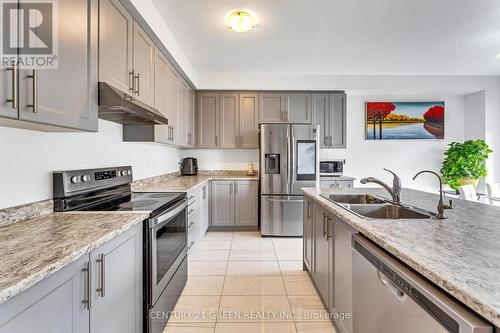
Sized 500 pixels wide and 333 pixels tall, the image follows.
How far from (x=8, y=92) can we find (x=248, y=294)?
2.10 meters

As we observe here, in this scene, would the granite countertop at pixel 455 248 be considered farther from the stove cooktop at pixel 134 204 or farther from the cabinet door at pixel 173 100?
the cabinet door at pixel 173 100

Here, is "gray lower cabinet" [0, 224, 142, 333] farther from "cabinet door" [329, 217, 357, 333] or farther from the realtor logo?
"cabinet door" [329, 217, 357, 333]

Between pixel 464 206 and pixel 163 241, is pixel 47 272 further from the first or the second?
pixel 464 206

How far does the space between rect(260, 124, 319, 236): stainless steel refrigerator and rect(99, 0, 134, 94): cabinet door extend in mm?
2227

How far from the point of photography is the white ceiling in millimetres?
2344

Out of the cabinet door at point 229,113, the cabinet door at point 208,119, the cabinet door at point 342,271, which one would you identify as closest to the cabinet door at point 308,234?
the cabinet door at point 342,271

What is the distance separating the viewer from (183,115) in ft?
11.6

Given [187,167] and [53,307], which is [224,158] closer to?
[187,167]

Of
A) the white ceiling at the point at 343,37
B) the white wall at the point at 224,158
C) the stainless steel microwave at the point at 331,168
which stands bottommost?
the stainless steel microwave at the point at 331,168

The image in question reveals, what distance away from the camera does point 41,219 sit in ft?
4.41

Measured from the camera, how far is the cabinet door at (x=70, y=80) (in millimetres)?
1021

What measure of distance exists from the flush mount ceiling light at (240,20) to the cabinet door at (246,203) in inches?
88.1

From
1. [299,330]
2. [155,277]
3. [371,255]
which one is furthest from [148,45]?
[299,330]

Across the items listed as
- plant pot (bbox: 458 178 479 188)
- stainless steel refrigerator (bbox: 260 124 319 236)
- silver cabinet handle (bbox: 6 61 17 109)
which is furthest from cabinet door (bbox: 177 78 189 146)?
plant pot (bbox: 458 178 479 188)
